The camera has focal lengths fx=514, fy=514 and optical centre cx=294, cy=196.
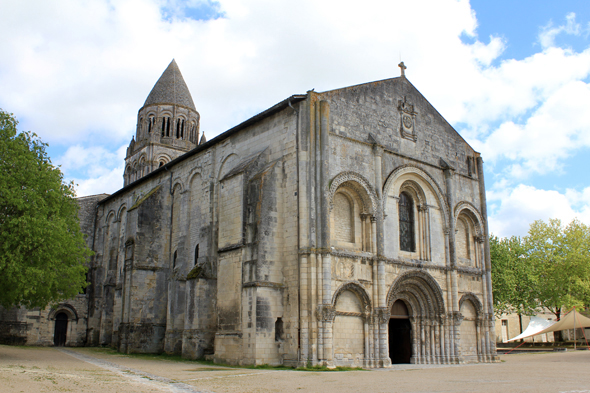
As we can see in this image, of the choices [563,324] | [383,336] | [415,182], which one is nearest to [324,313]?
[383,336]

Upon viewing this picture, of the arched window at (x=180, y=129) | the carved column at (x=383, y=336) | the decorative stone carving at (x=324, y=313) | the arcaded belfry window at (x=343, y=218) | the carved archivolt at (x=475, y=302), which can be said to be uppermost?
the arched window at (x=180, y=129)

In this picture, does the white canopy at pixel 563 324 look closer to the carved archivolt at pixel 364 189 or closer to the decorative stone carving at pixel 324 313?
the carved archivolt at pixel 364 189

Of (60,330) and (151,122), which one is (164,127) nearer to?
(151,122)

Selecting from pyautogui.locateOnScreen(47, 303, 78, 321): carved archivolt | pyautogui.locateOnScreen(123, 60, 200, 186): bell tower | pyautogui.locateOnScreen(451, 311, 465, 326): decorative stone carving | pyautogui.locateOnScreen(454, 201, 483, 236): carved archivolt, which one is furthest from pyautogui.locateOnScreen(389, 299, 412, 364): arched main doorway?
pyautogui.locateOnScreen(123, 60, 200, 186): bell tower

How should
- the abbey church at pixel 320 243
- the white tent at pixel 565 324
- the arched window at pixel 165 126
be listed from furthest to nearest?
the arched window at pixel 165 126 → the white tent at pixel 565 324 → the abbey church at pixel 320 243

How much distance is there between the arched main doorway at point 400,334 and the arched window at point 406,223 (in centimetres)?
232

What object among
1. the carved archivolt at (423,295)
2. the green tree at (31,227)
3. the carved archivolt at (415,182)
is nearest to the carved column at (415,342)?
the carved archivolt at (423,295)

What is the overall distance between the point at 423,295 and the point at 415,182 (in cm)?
479

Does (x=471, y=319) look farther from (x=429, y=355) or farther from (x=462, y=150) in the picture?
(x=462, y=150)

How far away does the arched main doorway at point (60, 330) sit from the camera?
33656 mm

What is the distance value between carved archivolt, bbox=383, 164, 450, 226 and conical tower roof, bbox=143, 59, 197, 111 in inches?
1083

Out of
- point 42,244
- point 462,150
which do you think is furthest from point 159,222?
point 462,150

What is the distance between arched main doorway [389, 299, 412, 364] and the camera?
69.6 feet

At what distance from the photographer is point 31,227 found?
1869 centimetres
